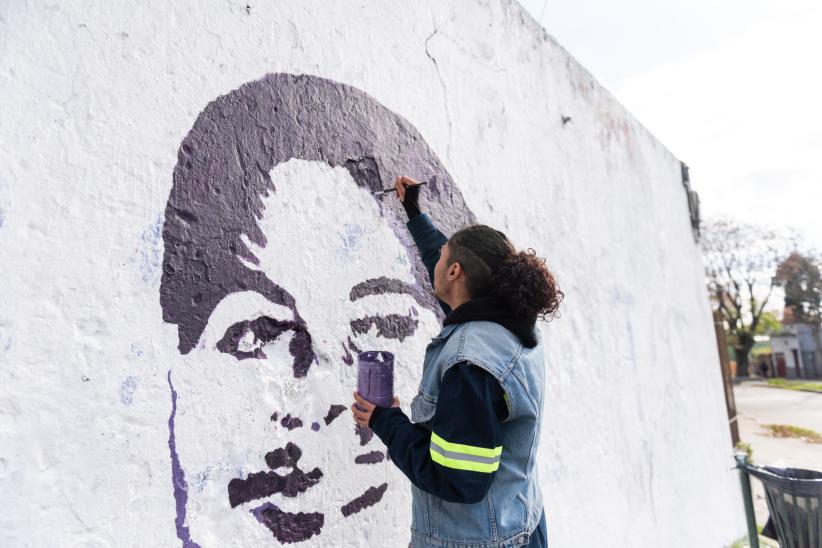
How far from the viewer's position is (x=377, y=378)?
4.37 feet

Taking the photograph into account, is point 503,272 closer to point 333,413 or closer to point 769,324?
point 333,413

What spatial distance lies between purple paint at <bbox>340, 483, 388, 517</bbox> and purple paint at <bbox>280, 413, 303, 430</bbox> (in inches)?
Result: 11.9

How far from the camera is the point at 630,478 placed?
10.3ft

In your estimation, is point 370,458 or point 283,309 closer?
point 283,309

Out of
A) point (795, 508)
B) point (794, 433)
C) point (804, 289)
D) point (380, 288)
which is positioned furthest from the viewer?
point (804, 289)

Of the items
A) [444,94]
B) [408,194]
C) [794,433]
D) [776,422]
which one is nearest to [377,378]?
[408,194]

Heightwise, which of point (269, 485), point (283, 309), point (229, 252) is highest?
point (229, 252)

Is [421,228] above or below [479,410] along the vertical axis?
above

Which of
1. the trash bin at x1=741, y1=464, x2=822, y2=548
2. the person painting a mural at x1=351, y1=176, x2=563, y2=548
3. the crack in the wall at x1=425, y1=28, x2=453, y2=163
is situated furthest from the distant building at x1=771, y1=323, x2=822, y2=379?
the person painting a mural at x1=351, y1=176, x2=563, y2=548

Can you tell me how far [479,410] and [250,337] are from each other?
67 centimetres

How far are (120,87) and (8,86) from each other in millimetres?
227

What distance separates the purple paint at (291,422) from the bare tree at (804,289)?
3056 centimetres

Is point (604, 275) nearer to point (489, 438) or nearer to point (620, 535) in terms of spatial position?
point (620, 535)

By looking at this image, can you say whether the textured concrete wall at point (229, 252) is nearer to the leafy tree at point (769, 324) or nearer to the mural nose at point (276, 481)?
the mural nose at point (276, 481)
